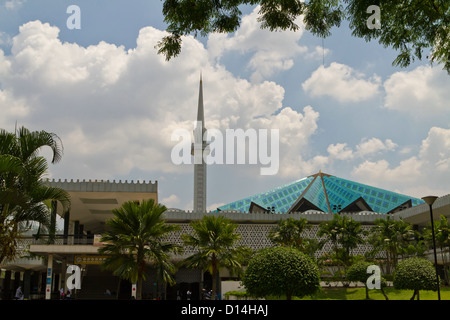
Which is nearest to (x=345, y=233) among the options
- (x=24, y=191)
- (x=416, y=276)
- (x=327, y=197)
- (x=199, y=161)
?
(x=416, y=276)

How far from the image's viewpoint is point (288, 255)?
65.7 ft

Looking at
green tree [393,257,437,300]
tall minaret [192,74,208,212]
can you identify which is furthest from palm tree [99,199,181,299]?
tall minaret [192,74,208,212]

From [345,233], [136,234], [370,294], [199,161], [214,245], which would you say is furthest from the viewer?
[199,161]

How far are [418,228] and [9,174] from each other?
4550 centimetres

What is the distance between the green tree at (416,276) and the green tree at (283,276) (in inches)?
306

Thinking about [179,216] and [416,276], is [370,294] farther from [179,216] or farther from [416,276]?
[179,216]

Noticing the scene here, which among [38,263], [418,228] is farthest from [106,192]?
[418,228]

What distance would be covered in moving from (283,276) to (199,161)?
194ft

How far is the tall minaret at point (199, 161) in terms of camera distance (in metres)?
75.1

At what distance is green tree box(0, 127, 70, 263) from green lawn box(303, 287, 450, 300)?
2270 cm

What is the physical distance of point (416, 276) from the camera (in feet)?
82.3

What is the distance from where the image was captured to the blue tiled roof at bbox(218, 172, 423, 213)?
62625mm

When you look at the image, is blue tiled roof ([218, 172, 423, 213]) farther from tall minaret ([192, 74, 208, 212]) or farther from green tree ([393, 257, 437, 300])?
green tree ([393, 257, 437, 300])
